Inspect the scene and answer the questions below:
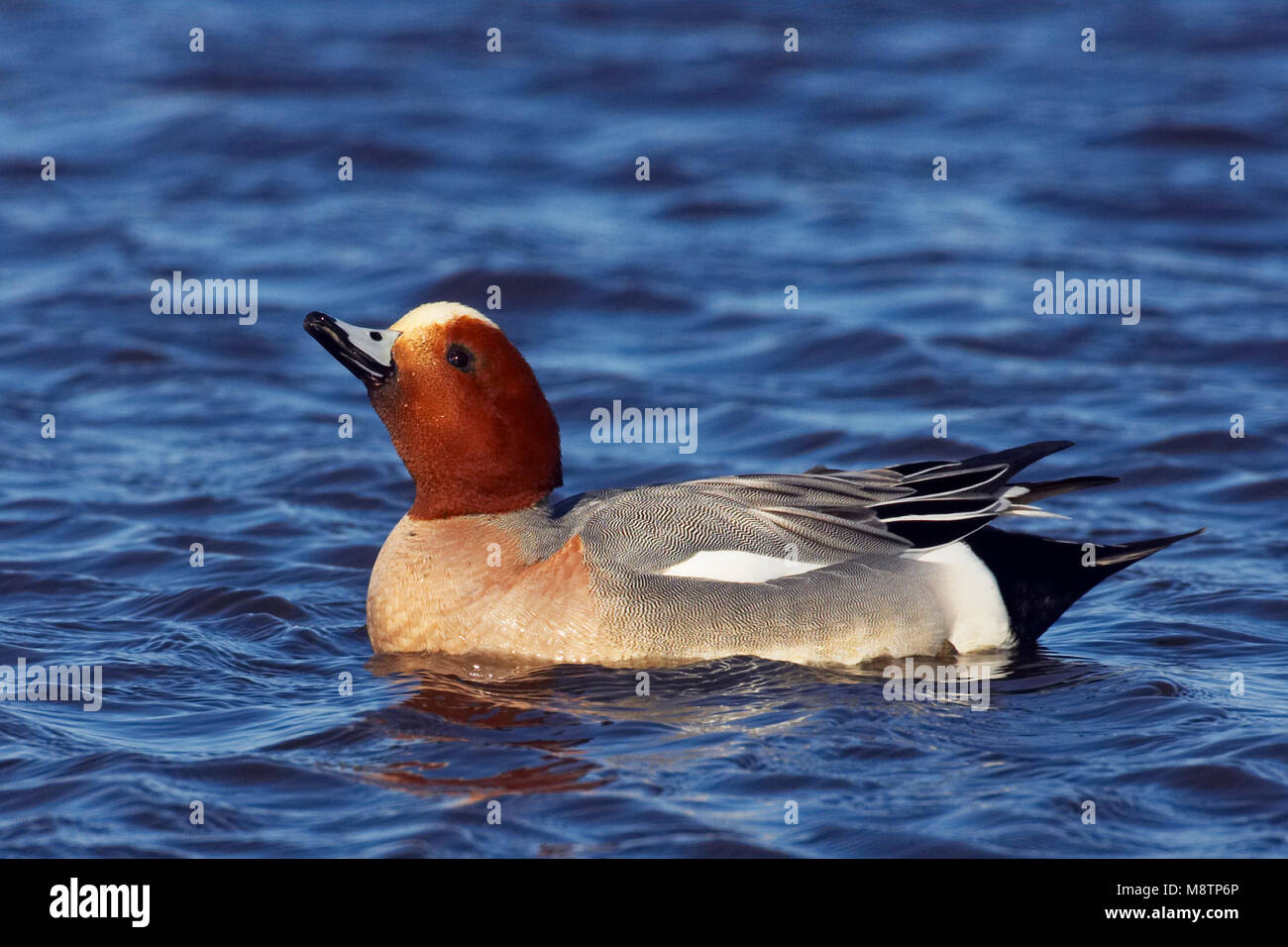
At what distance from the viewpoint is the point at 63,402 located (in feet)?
34.7

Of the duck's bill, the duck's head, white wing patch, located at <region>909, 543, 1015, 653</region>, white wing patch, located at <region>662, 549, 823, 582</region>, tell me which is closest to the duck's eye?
the duck's head

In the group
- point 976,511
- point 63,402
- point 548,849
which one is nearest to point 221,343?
point 63,402

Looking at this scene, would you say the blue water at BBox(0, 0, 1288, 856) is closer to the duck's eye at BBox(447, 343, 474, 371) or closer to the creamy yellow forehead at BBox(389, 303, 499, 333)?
the duck's eye at BBox(447, 343, 474, 371)

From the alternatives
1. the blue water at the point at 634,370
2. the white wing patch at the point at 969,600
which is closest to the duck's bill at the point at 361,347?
the blue water at the point at 634,370

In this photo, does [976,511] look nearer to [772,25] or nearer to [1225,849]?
[1225,849]

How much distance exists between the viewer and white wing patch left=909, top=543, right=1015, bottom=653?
671 cm

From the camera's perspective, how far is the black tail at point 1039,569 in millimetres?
6832

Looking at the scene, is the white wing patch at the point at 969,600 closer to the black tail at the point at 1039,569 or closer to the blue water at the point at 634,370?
the black tail at the point at 1039,569

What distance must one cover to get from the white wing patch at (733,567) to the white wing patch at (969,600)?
571mm

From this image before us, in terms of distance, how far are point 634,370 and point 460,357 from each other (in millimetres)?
4449

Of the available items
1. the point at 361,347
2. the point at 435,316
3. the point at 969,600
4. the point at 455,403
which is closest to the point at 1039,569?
the point at 969,600

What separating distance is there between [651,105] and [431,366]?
9795 mm

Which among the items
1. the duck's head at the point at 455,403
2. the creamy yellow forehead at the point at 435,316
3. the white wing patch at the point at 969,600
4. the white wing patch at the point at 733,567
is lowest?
the white wing patch at the point at 969,600

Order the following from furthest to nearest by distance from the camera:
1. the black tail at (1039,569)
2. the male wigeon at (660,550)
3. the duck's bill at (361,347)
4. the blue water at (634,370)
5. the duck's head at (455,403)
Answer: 1. the black tail at (1039,569)
2. the duck's head at (455,403)
3. the duck's bill at (361,347)
4. the male wigeon at (660,550)
5. the blue water at (634,370)
